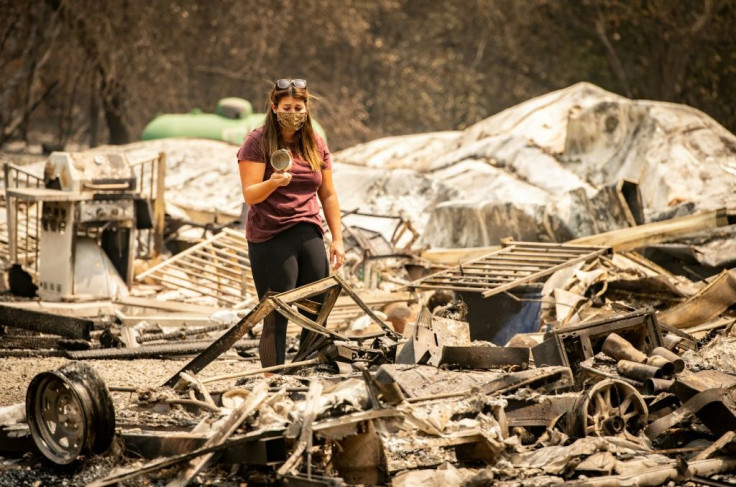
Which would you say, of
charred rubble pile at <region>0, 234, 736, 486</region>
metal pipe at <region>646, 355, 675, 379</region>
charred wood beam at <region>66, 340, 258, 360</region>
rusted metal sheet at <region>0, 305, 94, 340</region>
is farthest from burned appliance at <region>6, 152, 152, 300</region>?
metal pipe at <region>646, 355, 675, 379</region>

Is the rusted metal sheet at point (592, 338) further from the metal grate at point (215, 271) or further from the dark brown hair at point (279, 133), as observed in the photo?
the metal grate at point (215, 271)

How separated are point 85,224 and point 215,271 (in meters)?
1.57

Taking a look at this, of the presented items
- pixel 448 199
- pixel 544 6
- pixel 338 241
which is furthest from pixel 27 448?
pixel 544 6

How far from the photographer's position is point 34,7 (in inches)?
750

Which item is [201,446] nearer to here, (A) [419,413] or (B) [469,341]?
(A) [419,413]

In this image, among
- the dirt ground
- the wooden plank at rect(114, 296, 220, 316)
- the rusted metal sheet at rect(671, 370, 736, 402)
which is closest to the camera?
the rusted metal sheet at rect(671, 370, 736, 402)

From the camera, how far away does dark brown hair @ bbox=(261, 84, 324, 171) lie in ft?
17.6

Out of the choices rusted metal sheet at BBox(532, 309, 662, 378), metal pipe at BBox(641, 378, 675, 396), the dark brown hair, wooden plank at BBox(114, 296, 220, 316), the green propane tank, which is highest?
the green propane tank

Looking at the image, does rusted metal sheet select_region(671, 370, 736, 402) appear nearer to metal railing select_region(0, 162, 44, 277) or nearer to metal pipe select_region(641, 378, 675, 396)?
metal pipe select_region(641, 378, 675, 396)

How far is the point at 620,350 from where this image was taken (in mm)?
5332

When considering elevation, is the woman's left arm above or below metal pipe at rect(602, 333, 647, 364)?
above

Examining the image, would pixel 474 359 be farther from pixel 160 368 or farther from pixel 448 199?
pixel 448 199

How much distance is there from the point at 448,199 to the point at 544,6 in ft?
38.8

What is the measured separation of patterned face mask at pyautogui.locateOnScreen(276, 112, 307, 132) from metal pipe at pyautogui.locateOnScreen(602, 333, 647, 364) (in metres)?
2.07
